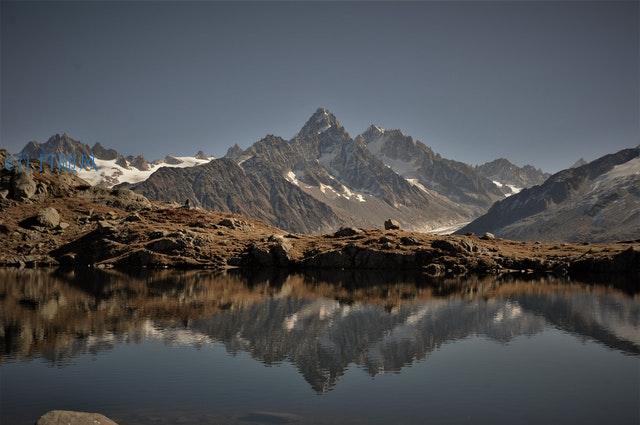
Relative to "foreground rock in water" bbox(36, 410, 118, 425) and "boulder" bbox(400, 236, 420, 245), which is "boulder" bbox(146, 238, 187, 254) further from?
"foreground rock in water" bbox(36, 410, 118, 425)

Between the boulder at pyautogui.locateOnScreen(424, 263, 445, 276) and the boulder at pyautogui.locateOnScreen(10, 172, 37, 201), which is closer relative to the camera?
the boulder at pyautogui.locateOnScreen(424, 263, 445, 276)

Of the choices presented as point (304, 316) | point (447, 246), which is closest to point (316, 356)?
point (304, 316)

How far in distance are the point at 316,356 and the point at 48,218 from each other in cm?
12388

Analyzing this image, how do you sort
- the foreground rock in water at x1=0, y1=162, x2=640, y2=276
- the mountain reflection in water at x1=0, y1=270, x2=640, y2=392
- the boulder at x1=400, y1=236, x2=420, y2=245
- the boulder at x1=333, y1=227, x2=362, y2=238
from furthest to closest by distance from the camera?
the boulder at x1=333, y1=227, x2=362, y2=238 → the boulder at x1=400, y1=236, x2=420, y2=245 → the foreground rock in water at x1=0, y1=162, x2=640, y2=276 → the mountain reflection in water at x1=0, y1=270, x2=640, y2=392

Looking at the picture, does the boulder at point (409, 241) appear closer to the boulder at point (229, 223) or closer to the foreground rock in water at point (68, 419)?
the boulder at point (229, 223)

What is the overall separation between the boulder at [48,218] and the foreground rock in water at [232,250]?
0.96 ft

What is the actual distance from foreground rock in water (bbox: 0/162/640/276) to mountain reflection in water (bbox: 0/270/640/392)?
2565cm

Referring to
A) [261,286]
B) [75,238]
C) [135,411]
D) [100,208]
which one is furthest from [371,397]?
[100,208]

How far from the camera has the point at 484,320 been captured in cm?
7256

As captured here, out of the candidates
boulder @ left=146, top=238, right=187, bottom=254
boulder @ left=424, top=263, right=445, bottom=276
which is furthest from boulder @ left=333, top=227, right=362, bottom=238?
boulder @ left=146, top=238, right=187, bottom=254

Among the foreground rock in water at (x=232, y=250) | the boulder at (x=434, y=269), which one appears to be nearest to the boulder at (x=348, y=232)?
the foreground rock in water at (x=232, y=250)

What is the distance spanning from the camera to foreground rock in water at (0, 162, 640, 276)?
456 feet

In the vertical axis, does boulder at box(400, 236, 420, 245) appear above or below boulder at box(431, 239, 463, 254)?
above

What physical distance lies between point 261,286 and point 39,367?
6135 cm
